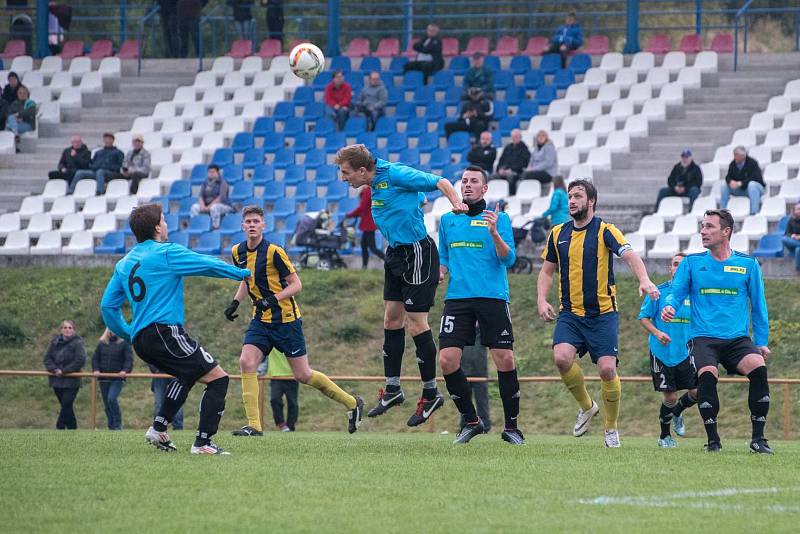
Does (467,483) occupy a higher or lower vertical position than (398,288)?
lower

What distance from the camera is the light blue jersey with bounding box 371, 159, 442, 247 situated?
1111cm

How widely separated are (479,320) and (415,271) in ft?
2.30

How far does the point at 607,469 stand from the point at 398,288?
8.86 ft

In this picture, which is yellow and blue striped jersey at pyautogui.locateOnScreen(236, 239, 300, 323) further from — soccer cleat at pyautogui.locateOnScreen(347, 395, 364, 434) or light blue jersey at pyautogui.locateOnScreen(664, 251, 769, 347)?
light blue jersey at pyautogui.locateOnScreen(664, 251, 769, 347)

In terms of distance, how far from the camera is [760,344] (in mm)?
11328

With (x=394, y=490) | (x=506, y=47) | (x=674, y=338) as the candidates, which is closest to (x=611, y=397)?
(x=674, y=338)

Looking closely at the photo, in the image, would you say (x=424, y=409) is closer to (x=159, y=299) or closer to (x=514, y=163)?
(x=159, y=299)

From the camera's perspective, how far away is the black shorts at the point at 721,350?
37.0 feet

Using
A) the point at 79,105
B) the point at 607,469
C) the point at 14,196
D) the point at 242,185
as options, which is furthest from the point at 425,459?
the point at 79,105

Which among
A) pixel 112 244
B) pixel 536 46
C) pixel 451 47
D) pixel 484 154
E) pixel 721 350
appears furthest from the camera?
pixel 451 47

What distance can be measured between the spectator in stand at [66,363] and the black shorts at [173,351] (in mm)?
9043

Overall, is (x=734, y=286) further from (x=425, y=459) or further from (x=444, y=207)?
(x=444, y=207)

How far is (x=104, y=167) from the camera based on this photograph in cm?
2792

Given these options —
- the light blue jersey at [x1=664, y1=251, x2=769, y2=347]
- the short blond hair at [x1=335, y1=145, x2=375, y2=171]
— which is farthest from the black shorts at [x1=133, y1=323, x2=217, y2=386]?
the light blue jersey at [x1=664, y1=251, x2=769, y2=347]
